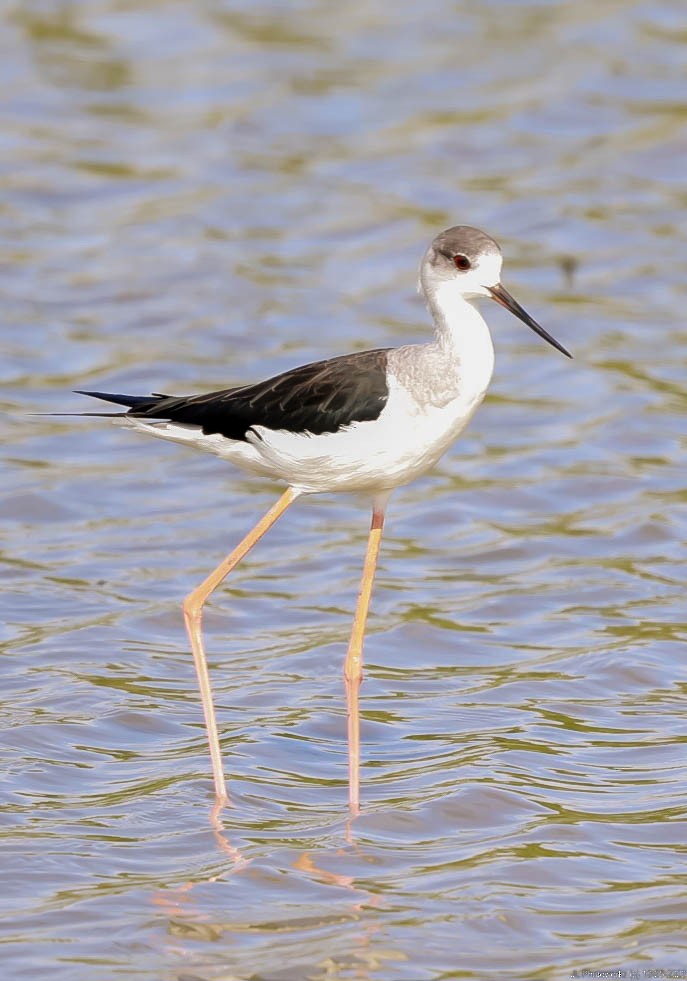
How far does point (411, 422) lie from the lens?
6.66 metres

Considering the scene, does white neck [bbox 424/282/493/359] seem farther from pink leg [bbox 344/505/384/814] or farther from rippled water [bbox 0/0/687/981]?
rippled water [bbox 0/0/687/981]

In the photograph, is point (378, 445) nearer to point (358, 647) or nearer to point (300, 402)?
point (300, 402)

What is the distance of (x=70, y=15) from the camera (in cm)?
1719

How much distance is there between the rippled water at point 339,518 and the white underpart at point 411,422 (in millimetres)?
1169

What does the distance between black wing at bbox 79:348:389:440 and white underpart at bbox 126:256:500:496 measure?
0.04 metres

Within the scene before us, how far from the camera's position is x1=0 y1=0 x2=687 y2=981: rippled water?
6.04 metres

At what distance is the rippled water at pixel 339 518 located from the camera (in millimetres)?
6039

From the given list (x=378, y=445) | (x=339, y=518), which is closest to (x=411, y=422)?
A: (x=378, y=445)

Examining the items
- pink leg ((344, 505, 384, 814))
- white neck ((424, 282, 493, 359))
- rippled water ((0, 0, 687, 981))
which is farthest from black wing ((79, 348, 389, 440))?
rippled water ((0, 0, 687, 981))

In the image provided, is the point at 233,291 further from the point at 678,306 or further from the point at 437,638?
the point at 437,638

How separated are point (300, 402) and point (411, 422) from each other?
17.5 inches

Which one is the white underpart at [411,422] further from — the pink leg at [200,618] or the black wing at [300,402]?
the pink leg at [200,618]

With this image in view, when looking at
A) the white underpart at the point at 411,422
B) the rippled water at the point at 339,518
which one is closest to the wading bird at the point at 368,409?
the white underpart at the point at 411,422

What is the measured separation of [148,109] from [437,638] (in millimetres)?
8759
